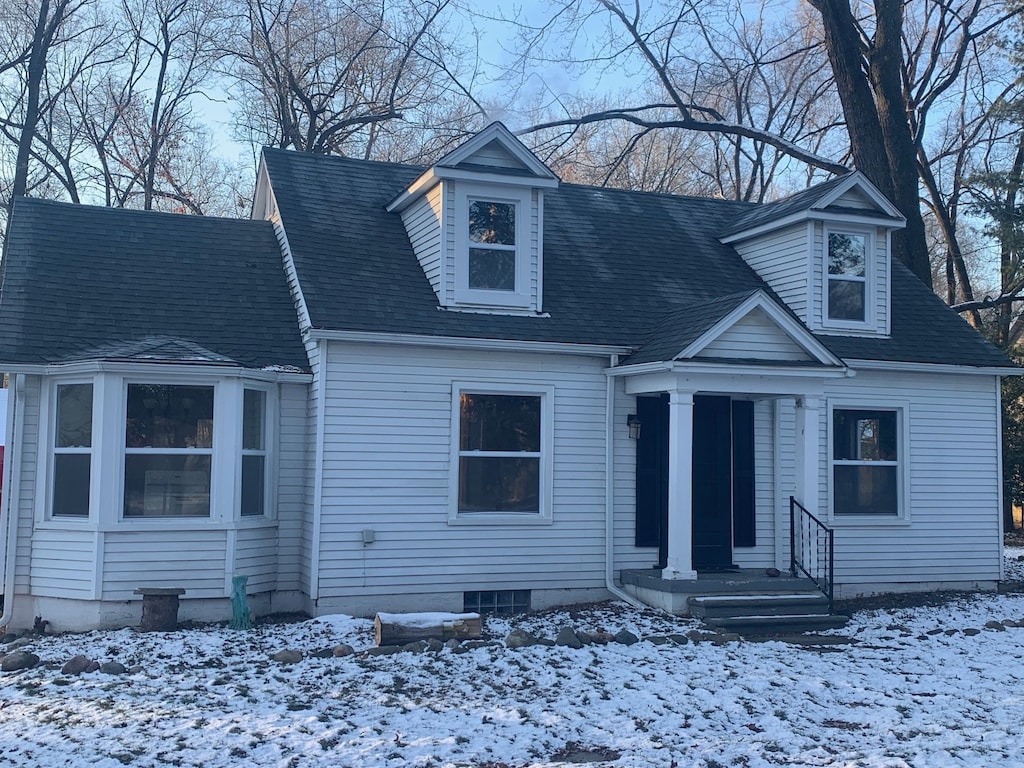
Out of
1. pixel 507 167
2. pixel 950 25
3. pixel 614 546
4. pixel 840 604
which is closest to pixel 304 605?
pixel 614 546

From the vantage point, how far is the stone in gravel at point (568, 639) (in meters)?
9.52

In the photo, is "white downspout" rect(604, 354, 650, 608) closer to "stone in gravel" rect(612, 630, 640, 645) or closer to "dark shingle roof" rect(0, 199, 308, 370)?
"stone in gravel" rect(612, 630, 640, 645)

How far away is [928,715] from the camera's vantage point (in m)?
7.49

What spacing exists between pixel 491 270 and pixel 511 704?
599 centimetres

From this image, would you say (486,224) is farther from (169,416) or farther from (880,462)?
(880,462)

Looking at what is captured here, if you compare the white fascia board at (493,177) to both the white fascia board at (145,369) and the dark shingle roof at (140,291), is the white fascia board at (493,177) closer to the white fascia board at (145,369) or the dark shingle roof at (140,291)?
the dark shingle roof at (140,291)

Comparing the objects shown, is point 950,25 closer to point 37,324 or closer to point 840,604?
point 840,604

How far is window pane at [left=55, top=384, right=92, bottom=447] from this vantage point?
10.6m

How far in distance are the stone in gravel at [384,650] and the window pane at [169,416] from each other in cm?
312

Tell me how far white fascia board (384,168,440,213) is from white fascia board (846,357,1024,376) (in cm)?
577

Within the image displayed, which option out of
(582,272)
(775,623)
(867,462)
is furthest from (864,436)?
(582,272)

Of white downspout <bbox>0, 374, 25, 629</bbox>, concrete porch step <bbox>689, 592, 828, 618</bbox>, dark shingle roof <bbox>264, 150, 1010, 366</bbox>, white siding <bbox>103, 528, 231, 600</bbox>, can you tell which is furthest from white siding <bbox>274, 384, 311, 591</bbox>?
concrete porch step <bbox>689, 592, 828, 618</bbox>

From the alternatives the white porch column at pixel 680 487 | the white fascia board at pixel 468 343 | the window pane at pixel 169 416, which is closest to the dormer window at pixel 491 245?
the white fascia board at pixel 468 343

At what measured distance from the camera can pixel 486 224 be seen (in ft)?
39.9
